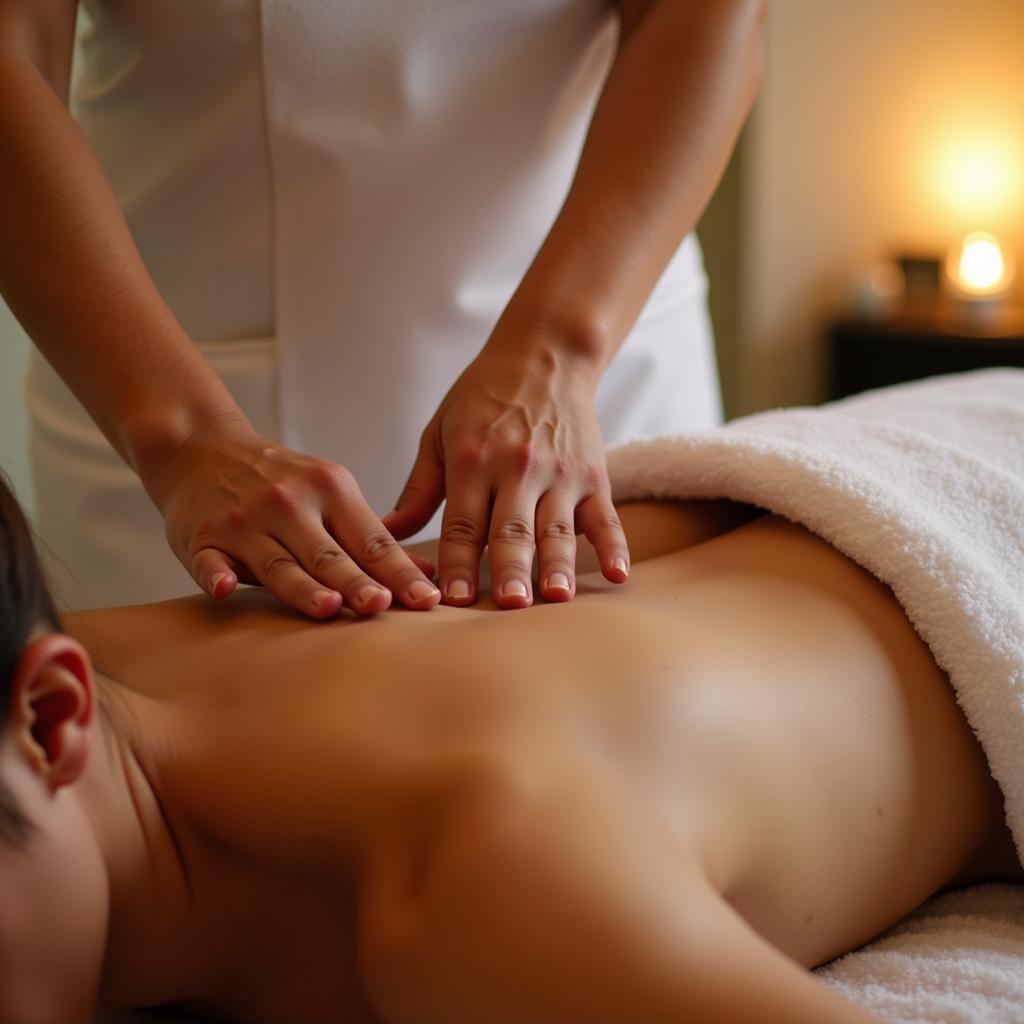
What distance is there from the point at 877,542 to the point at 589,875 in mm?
443

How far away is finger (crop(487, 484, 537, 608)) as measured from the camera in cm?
103

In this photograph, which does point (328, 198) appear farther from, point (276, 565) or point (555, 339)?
point (276, 565)

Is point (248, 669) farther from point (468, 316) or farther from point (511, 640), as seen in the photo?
point (468, 316)

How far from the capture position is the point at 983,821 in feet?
3.50

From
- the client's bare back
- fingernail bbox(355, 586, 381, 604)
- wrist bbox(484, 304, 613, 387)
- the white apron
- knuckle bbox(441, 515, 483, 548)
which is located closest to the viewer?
the client's bare back

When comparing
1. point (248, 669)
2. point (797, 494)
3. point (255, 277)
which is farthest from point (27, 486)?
point (797, 494)

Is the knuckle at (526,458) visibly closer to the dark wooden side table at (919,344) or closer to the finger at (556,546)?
the finger at (556,546)

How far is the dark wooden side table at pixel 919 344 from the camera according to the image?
11.0 ft

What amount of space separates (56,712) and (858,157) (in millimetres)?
3312

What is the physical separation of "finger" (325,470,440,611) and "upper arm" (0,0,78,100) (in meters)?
0.58

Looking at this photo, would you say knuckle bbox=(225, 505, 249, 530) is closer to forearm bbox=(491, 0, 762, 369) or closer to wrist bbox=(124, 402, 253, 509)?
wrist bbox=(124, 402, 253, 509)

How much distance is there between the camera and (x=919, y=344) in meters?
3.50

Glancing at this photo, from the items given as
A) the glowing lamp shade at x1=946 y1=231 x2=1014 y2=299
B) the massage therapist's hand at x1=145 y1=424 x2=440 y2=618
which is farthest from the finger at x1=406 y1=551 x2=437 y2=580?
the glowing lamp shade at x1=946 y1=231 x2=1014 y2=299

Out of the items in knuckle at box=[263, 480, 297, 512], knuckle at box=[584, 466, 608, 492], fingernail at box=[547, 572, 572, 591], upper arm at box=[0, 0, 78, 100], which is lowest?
fingernail at box=[547, 572, 572, 591]
